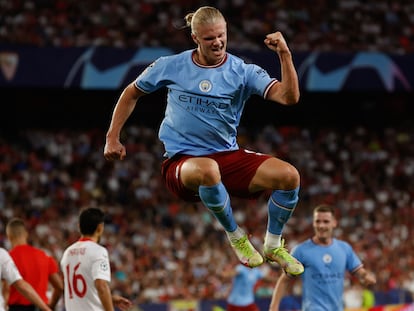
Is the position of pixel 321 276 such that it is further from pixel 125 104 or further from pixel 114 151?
pixel 114 151

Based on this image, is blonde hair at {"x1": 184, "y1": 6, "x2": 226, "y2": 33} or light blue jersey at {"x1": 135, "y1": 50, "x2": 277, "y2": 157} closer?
blonde hair at {"x1": 184, "y1": 6, "x2": 226, "y2": 33}

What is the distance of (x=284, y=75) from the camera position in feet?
19.2

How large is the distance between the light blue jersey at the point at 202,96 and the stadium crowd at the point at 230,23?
12209 millimetres

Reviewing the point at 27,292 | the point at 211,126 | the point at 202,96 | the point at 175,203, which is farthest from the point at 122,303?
the point at 175,203

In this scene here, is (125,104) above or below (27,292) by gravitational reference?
above

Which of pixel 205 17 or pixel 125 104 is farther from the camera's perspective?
pixel 125 104

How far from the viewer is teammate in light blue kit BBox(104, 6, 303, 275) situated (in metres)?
5.98

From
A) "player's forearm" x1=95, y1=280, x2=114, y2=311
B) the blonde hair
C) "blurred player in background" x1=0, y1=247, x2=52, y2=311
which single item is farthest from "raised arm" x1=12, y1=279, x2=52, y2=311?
the blonde hair

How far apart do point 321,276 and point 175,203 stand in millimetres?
9242

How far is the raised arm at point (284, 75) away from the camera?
572 cm

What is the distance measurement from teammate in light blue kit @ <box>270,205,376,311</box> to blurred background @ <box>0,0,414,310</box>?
16.6 feet

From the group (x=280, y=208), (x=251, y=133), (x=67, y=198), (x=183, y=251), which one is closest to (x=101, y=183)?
(x=67, y=198)

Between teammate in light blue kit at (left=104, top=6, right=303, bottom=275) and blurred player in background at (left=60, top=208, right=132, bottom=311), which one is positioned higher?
teammate in light blue kit at (left=104, top=6, right=303, bottom=275)

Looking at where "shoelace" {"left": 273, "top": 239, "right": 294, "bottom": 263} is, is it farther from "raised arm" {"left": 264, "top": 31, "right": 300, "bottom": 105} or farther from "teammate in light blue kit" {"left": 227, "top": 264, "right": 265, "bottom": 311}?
"teammate in light blue kit" {"left": 227, "top": 264, "right": 265, "bottom": 311}
